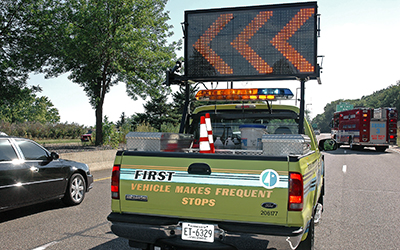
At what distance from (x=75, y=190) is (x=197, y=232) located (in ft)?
17.4

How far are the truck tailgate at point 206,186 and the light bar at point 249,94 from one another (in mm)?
2004

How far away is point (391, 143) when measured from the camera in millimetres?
30281

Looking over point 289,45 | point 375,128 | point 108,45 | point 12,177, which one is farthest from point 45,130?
point 289,45

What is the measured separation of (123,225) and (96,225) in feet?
8.68

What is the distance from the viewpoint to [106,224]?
6.36 m

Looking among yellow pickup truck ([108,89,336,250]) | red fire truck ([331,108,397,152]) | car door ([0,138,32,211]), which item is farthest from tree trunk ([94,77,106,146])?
red fire truck ([331,108,397,152])

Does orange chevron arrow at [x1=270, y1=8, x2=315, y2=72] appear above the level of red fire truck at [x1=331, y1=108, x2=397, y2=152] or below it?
above

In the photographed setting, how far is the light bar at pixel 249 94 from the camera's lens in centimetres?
549

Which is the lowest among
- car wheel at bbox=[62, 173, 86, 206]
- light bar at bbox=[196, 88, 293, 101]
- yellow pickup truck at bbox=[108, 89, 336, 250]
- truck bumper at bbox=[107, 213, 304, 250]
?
car wheel at bbox=[62, 173, 86, 206]

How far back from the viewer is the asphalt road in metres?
5.34

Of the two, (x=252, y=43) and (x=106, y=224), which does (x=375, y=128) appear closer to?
(x=252, y=43)

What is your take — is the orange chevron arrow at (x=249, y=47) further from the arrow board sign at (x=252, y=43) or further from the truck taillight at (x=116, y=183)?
the truck taillight at (x=116, y=183)

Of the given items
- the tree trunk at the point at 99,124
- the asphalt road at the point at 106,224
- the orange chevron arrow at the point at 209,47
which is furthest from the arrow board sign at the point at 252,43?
the tree trunk at the point at 99,124

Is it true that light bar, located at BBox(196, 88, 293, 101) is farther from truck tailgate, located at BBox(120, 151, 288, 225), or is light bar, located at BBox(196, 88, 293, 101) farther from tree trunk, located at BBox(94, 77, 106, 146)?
tree trunk, located at BBox(94, 77, 106, 146)
